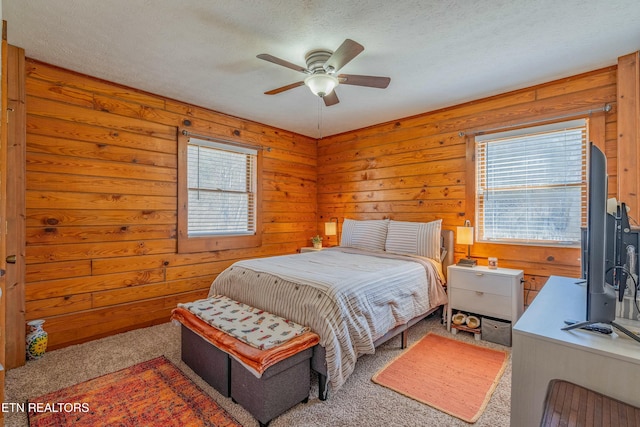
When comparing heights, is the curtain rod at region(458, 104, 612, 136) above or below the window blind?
above

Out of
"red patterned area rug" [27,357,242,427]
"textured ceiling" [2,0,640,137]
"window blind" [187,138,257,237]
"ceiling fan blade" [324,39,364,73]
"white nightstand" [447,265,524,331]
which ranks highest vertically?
"textured ceiling" [2,0,640,137]

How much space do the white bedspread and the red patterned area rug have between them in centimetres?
70

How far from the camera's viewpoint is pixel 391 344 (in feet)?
8.93

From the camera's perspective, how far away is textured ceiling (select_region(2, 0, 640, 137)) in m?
1.84

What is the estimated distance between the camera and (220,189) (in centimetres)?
378

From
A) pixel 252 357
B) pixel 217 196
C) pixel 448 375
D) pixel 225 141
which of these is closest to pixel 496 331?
pixel 448 375

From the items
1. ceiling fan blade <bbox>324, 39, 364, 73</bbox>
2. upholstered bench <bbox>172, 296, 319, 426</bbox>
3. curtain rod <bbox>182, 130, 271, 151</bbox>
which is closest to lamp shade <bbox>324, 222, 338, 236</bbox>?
curtain rod <bbox>182, 130, 271, 151</bbox>

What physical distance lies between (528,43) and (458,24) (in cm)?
65

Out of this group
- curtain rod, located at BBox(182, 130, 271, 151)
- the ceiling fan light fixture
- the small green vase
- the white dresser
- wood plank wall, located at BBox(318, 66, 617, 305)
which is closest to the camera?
the white dresser

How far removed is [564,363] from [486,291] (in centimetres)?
181

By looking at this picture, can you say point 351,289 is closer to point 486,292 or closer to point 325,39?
point 486,292

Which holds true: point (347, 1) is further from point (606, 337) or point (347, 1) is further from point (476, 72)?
point (606, 337)

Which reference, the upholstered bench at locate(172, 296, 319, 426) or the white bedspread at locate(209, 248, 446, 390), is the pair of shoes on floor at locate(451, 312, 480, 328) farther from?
the upholstered bench at locate(172, 296, 319, 426)

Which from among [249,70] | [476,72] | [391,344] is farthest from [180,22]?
[391,344]
